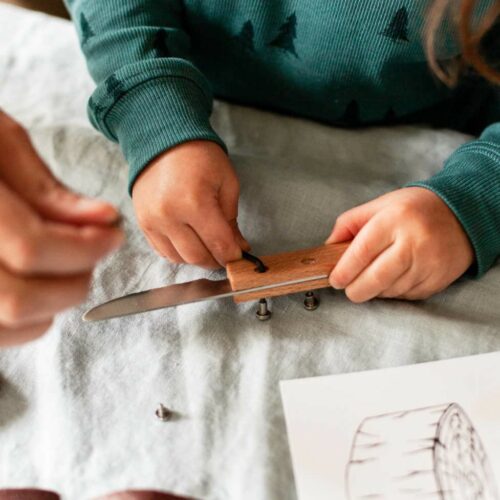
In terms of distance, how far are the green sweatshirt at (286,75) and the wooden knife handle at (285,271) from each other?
11 cm

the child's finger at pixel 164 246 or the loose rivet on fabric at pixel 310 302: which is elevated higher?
the child's finger at pixel 164 246

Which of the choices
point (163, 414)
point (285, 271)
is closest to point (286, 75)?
point (285, 271)

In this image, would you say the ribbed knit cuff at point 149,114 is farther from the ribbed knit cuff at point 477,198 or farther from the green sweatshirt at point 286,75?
the ribbed knit cuff at point 477,198

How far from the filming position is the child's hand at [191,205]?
46 cm

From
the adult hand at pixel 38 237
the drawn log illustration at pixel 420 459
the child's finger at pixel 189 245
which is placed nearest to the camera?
the adult hand at pixel 38 237

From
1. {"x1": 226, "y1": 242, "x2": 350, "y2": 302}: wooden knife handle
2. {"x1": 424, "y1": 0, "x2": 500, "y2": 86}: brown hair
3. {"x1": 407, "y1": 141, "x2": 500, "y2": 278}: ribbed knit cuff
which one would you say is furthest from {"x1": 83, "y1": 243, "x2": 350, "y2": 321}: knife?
{"x1": 424, "y1": 0, "x2": 500, "y2": 86}: brown hair

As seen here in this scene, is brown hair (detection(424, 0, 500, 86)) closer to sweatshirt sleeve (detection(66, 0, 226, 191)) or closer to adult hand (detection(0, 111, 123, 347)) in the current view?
sweatshirt sleeve (detection(66, 0, 226, 191))

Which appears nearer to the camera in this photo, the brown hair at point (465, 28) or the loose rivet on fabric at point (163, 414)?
the loose rivet on fabric at point (163, 414)

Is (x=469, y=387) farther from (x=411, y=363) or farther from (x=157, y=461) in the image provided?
(x=157, y=461)

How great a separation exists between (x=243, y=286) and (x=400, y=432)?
15cm

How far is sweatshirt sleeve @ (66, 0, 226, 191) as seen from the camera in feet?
1.66

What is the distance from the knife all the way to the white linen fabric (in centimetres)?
2

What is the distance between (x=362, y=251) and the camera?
45 cm

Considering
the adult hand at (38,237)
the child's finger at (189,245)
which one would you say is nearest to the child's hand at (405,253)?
the child's finger at (189,245)
